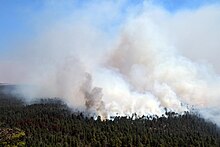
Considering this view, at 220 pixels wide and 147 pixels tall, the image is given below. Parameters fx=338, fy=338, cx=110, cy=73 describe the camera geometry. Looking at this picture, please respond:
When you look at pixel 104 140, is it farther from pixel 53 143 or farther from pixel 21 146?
pixel 21 146

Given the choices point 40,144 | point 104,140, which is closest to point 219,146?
point 104,140

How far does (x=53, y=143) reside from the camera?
195m

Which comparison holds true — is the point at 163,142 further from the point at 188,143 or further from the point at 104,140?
the point at 104,140

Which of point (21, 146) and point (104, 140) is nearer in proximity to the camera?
point (21, 146)

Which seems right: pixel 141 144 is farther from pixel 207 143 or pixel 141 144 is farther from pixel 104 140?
pixel 207 143

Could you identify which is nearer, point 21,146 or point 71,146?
point 21,146

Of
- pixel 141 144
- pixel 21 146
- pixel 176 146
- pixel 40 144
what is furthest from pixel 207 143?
pixel 21 146

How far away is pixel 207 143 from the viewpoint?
196m

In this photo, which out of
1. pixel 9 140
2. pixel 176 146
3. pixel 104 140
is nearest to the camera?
pixel 9 140

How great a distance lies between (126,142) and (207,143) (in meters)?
47.1

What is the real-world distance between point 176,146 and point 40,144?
247ft

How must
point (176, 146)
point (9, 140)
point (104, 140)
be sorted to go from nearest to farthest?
point (9, 140) → point (176, 146) → point (104, 140)

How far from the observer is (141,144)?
19088 centimetres

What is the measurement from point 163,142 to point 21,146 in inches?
4371
